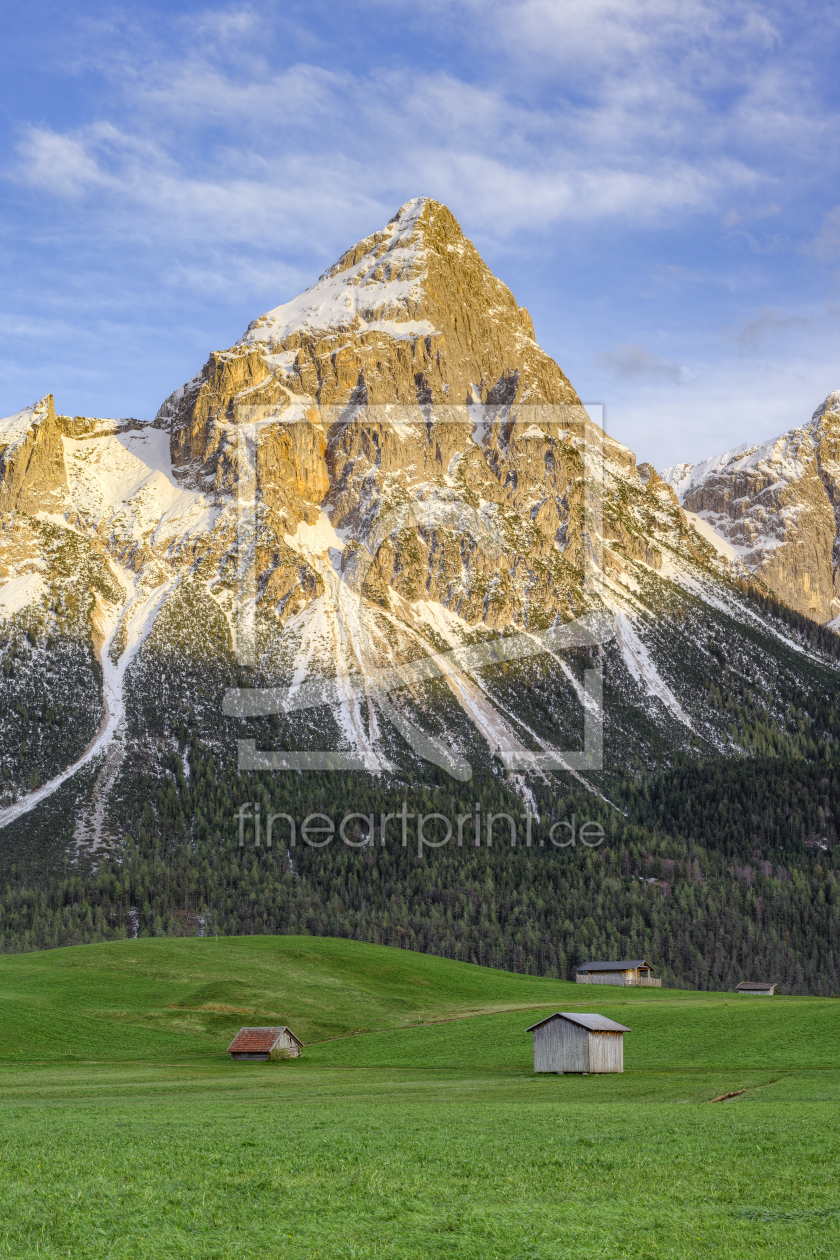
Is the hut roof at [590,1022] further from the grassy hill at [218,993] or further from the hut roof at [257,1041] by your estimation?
the grassy hill at [218,993]

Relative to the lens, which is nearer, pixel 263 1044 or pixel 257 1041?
pixel 263 1044

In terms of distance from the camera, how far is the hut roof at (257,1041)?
8244 centimetres

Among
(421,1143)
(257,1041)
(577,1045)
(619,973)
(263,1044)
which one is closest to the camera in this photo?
(421,1143)

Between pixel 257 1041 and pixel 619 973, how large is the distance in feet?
269

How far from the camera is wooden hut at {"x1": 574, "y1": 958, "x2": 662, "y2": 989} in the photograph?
151250 millimetres

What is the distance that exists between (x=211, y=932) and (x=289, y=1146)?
164 meters

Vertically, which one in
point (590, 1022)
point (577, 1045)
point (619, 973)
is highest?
point (590, 1022)

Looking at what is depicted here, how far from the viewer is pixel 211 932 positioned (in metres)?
189

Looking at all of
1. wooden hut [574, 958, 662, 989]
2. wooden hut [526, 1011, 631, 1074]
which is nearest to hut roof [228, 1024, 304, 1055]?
→ wooden hut [526, 1011, 631, 1074]

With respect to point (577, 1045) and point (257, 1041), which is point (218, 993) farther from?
point (577, 1045)

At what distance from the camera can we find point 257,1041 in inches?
3280

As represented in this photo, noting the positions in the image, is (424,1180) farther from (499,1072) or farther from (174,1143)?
(499,1072)

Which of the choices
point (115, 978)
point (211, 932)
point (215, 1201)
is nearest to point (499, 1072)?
point (215, 1201)

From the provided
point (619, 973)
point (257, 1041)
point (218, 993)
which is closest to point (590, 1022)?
point (257, 1041)
